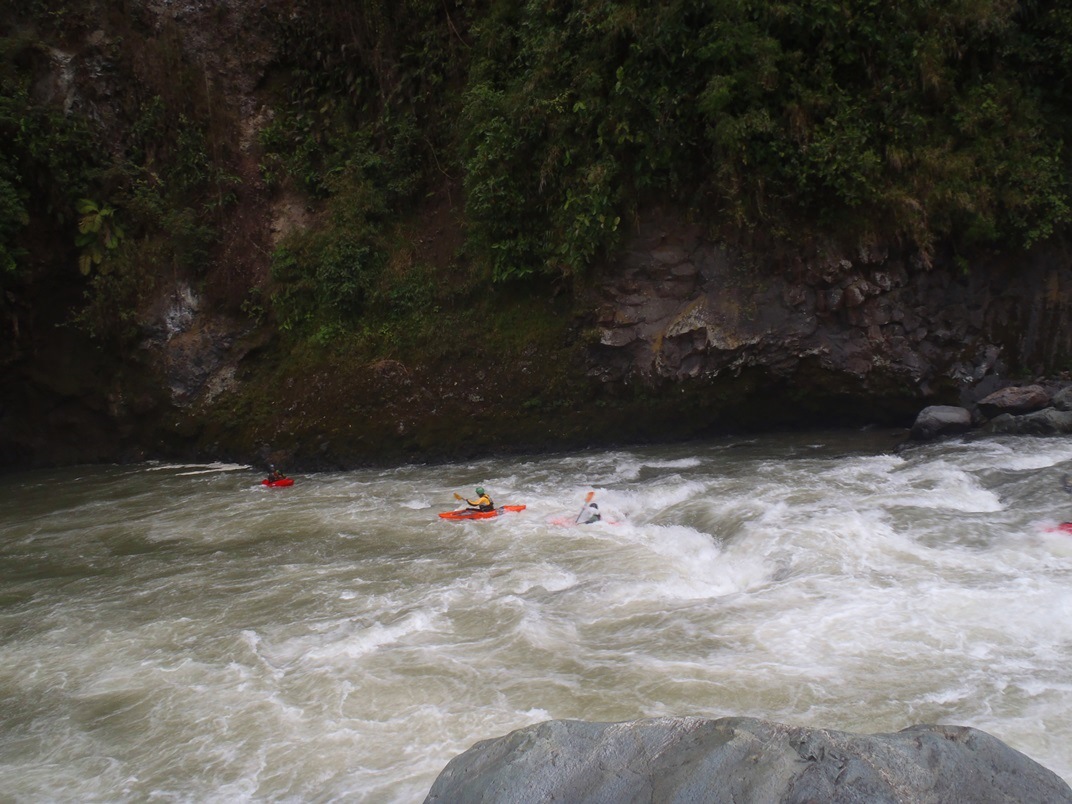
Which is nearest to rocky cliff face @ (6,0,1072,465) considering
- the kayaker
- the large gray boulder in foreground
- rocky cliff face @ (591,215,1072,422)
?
rocky cliff face @ (591,215,1072,422)

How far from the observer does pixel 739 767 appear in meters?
3.35

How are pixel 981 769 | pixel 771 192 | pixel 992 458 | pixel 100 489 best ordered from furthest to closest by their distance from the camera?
1. pixel 100 489
2. pixel 771 192
3. pixel 992 458
4. pixel 981 769

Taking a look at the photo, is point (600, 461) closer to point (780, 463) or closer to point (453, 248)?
point (780, 463)

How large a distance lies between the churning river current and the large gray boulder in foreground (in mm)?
1534

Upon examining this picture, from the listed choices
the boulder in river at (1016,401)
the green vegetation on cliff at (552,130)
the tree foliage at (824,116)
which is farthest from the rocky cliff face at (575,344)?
the tree foliage at (824,116)

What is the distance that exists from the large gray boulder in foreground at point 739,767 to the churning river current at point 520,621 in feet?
5.03

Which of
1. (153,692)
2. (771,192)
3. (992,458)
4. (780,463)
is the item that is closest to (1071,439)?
(992,458)

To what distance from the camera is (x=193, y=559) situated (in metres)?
9.28

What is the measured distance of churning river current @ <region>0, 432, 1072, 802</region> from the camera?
5.37 meters

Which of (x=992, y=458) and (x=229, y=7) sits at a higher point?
(x=229, y=7)

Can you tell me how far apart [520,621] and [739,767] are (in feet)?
12.2

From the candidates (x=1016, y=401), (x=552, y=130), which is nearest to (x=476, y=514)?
(x=552, y=130)

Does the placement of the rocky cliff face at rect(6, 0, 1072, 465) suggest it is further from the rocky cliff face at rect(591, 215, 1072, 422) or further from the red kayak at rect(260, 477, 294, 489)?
the red kayak at rect(260, 477, 294, 489)

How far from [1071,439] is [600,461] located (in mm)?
5806
